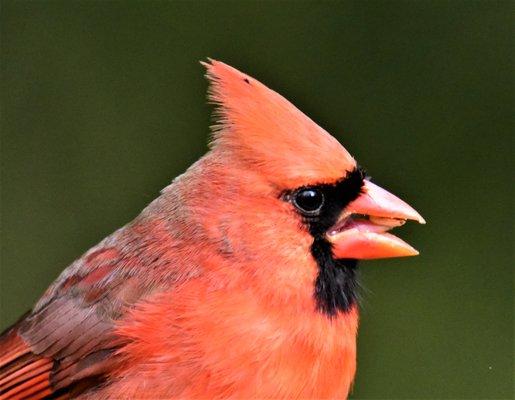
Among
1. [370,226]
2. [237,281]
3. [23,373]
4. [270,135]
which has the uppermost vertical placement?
[270,135]

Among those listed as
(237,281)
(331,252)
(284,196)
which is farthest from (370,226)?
(237,281)

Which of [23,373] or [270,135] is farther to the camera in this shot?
[23,373]

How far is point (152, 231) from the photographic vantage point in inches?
98.8

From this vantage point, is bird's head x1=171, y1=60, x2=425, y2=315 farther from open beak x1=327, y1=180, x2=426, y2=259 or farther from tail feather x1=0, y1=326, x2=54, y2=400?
tail feather x1=0, y1=326, x2=54, y2=400

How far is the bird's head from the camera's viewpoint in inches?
92.3

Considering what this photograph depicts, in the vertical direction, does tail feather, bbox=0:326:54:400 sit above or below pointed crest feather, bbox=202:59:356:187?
below

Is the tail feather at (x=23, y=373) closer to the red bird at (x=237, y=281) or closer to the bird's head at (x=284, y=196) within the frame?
the red bird at (x=237, y=281)

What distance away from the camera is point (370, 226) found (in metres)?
2.52

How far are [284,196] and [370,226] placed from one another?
→ 275mm

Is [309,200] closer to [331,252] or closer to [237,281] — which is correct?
[331,252]

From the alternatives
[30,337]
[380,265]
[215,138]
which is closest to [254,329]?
[215,138]

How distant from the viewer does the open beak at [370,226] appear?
7.99 feet

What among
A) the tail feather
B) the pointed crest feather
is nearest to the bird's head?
the pointed crest feather

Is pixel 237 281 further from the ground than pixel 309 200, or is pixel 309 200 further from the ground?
pixel 309 200
